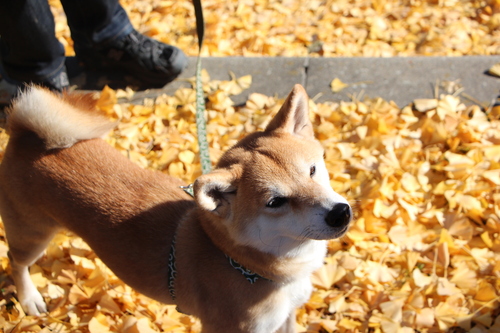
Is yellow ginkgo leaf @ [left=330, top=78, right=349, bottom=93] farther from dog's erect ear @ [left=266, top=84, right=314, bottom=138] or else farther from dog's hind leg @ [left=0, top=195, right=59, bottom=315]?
dog's hind leg @ [left=0, top=195, right=59, bottom=315]

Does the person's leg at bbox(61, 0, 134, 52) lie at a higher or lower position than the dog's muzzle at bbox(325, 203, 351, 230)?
higher

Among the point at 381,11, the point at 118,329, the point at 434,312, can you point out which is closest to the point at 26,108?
the point at 118,329

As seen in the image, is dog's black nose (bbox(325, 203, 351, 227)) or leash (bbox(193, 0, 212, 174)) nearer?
dog's black nose (bbox(325, 203, 351, 227))

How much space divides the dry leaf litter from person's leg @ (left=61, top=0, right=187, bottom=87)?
0.23 m

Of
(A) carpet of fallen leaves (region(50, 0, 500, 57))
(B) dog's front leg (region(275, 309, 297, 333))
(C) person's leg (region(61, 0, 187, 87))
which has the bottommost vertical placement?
(B) dog's front leg (region(275, 309, 297, 333))

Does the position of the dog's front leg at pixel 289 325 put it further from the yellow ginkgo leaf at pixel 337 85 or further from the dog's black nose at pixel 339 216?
the yellow ginkgo leaf at pixel 337 85

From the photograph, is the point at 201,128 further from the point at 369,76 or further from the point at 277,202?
the point at 369,76

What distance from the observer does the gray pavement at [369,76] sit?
393 centimetres

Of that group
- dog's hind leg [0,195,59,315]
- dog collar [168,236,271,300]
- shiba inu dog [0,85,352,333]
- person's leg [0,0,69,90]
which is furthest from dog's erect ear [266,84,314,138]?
person's leg [0,0,69,90]

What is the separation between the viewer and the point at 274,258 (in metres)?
2.08

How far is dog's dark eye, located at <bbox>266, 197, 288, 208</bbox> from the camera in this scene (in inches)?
79.2

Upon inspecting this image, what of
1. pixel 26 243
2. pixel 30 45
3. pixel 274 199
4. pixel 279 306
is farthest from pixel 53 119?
pixel 30 45

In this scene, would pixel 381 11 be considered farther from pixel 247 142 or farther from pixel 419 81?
pixel 247 142

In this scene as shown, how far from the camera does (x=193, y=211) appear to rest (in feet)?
7.70
